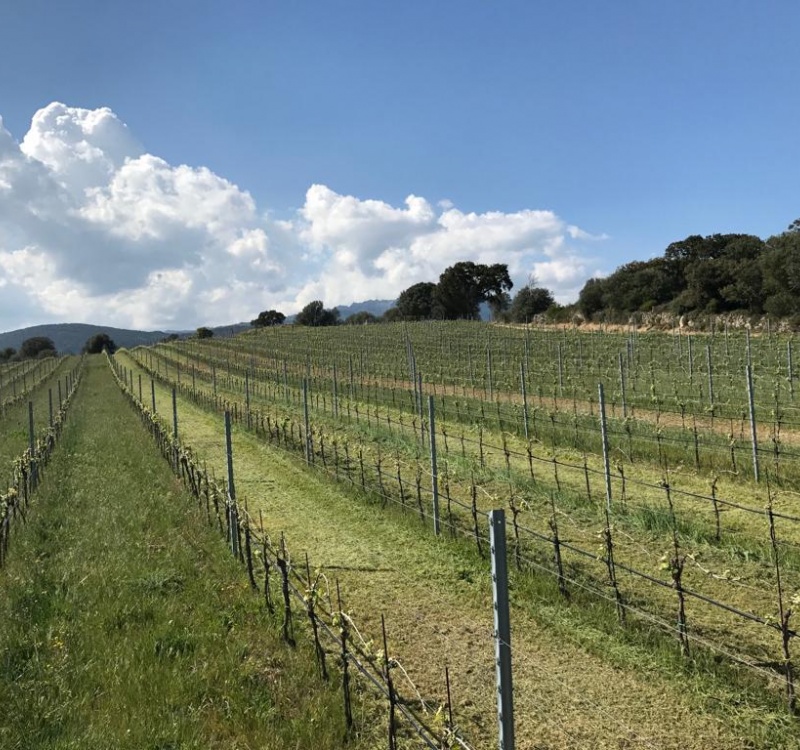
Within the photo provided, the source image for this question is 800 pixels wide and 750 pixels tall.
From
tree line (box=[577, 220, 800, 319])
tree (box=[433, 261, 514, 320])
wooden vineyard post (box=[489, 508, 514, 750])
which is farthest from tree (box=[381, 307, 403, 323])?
wooden vineyard post (box=[489, 508, 514, 750])

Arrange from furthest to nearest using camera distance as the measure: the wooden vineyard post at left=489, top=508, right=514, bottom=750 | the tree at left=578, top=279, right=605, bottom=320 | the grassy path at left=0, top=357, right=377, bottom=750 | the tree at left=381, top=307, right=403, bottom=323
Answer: the tree at left=381, top=307, right=403, bottom=323 < the tree at left=578, top=279, right=605, bottom=320 < the grassy path at left=0, top=357, right=377, bottom=750 < the wooden vineyard post at left=489, top=508, right=514, bottom=750

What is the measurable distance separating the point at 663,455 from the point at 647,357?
17622mm

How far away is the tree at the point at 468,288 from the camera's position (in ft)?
285

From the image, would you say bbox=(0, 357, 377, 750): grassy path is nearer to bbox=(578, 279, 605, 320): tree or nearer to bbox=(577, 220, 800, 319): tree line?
bbox=(577, 220, 800, 319): tree line

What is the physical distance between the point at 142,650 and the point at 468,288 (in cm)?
8551

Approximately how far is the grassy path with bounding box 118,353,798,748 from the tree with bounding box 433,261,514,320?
→ 79862mm

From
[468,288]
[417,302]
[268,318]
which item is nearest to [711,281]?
[468,288]

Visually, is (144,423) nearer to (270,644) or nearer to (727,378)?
(270,644)

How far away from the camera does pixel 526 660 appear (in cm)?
500

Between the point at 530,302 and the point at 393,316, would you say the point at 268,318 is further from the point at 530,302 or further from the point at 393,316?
the point at 530,302

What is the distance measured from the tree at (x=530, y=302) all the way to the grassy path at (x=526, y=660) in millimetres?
66163

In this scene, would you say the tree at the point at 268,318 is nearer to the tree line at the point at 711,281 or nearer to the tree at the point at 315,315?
the tree at the point at 315,315

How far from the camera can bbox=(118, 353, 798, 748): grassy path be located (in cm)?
413

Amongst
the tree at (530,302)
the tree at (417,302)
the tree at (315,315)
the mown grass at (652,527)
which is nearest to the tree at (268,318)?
the tree at (315,315)
